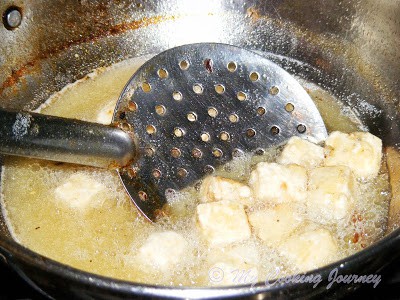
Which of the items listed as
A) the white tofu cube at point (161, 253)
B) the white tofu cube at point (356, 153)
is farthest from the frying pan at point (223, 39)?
the white tofu cube at point (161, 253)

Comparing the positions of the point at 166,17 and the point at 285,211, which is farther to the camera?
the point at 166,17

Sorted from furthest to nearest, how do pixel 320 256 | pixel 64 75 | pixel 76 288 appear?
pixel 64 75 < pixel 320 256 < pixel 76 288

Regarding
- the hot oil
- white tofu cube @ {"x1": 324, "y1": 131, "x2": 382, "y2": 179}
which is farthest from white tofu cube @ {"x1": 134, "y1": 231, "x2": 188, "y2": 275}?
white tofu cube @ {"x1": 324, "y1": 131, "x2": 382, "y2": 179}

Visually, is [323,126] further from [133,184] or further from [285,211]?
[133,184]

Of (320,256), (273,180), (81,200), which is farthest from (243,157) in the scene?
(81,200)

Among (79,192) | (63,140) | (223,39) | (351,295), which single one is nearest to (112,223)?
(79,192)

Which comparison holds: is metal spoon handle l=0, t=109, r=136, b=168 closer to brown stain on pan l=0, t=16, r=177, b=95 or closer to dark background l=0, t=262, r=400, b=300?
dark background l=0, t=262, r=400, b=300

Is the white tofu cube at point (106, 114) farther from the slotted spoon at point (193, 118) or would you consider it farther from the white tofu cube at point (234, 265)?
→ the white tofu cube at point (234, 265)

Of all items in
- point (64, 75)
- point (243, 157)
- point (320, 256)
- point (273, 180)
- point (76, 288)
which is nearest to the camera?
point (76, 288)
